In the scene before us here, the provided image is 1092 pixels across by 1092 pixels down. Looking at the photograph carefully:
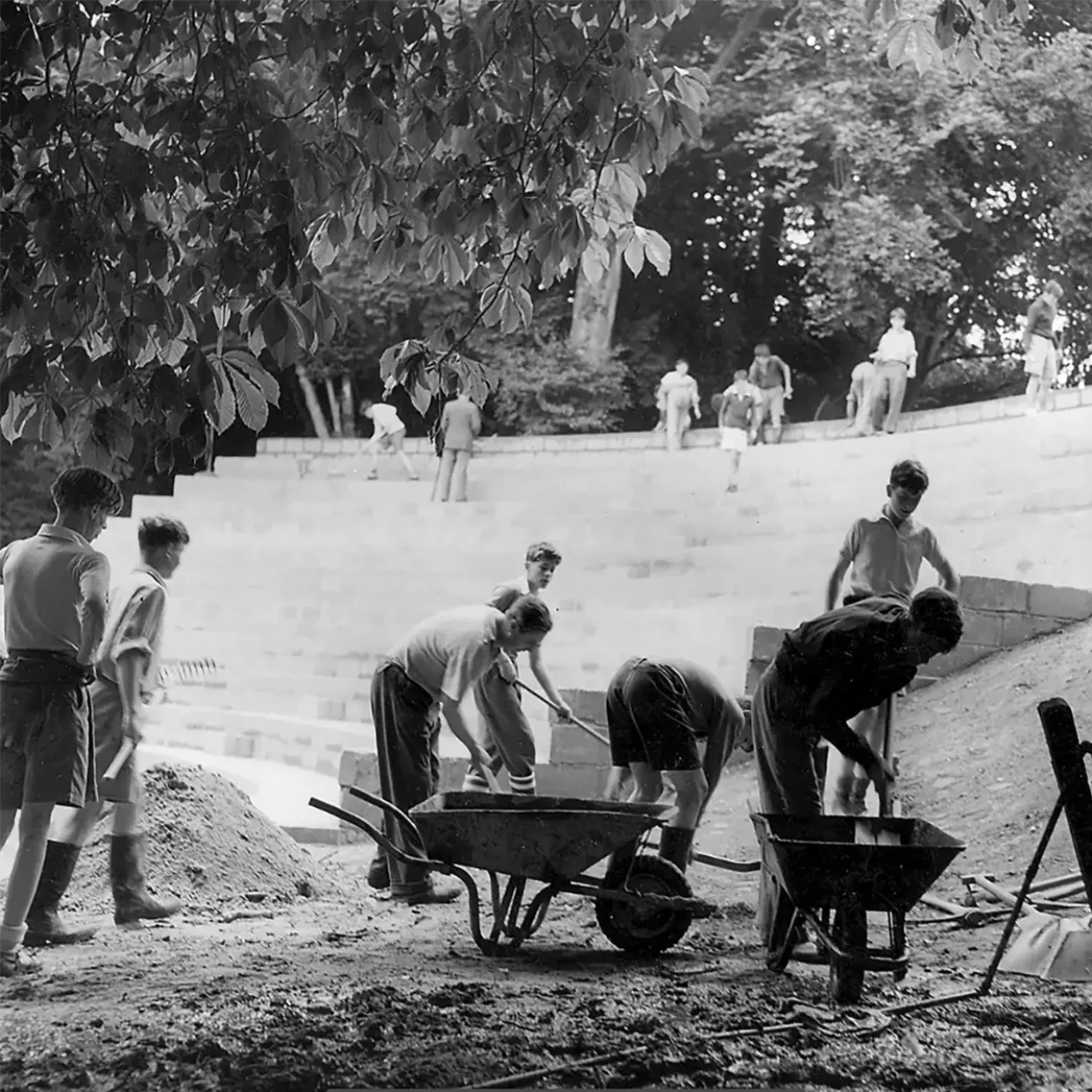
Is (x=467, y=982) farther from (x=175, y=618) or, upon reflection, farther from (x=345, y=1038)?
(x=175, y=618)

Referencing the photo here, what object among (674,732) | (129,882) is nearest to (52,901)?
(129,882)

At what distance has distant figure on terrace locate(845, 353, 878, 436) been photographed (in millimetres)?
4688

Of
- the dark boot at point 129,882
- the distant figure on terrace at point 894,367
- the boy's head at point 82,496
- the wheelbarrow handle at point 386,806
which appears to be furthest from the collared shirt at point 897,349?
the dark boot at point 129,882

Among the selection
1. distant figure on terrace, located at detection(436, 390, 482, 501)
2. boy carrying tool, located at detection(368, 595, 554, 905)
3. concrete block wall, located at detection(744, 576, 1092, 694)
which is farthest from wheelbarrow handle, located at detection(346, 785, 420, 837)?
concrete block wall, located at detection(744, 576, 1092, 694)

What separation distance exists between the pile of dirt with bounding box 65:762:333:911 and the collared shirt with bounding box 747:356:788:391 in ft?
7.05

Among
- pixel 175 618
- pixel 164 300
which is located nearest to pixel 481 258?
pixel 164 300

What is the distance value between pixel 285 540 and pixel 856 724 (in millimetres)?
1924

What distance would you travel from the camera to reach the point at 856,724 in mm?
4262

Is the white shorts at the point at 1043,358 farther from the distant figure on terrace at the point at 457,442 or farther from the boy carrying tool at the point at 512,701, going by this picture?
the distant figure on terrace at the point at 457,442

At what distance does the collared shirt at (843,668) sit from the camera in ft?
11.4

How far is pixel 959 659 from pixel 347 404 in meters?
2.02

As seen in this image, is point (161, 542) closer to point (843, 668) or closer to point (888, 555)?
point (843, 668)

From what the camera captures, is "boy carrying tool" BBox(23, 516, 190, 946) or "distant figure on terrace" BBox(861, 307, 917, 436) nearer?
"boy carrying tool" BBox(23, 516, 190, 946)

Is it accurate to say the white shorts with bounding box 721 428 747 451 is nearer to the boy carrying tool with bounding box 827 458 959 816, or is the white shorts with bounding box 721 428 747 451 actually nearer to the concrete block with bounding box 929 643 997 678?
the boy carrying tool with bounding box 827 458 959 816
